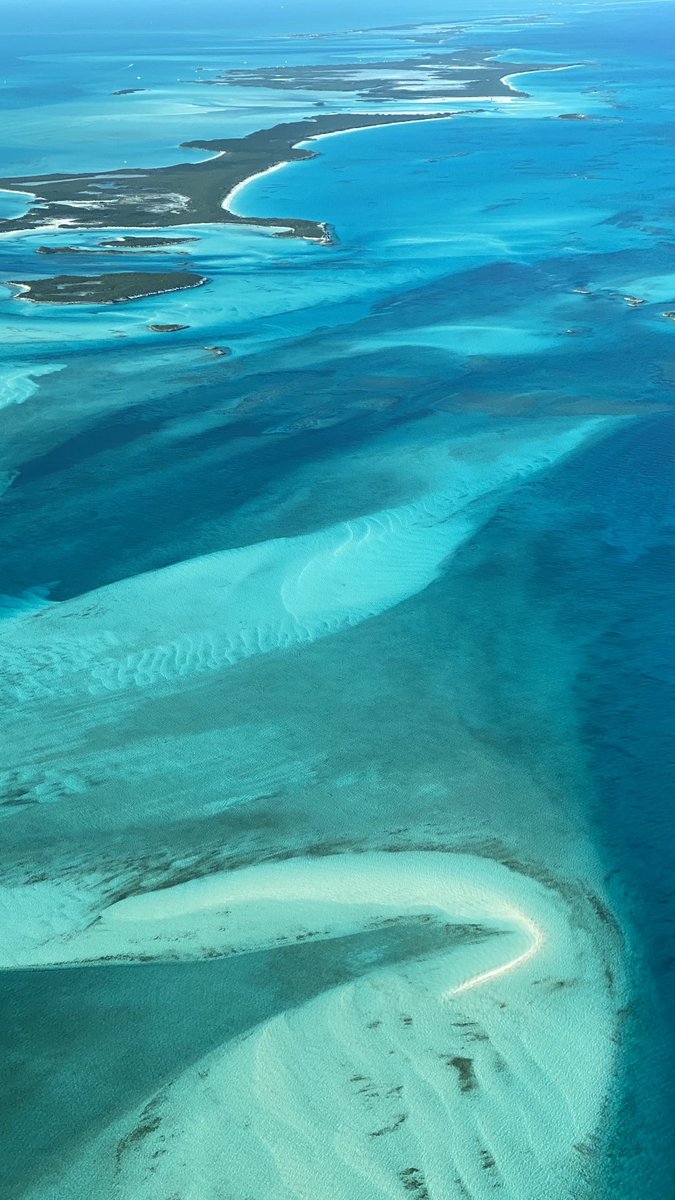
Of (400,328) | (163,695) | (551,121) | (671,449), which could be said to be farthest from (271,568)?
(551,121)

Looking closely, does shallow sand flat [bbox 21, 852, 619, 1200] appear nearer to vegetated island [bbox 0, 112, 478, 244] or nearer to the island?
the island

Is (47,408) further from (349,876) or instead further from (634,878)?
(634,878)

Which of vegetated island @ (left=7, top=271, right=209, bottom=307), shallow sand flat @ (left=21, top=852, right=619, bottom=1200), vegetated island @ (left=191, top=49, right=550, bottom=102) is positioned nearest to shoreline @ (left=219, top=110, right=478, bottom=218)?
vegetated island @ (left=191, top=49, right=550, bottom=102)

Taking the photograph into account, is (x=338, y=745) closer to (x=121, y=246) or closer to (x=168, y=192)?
(x=121, y=246)

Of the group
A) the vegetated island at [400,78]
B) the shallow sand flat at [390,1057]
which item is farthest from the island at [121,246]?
the vegetated island at [400,78]

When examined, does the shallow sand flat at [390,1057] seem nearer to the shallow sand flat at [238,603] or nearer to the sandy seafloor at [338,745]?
the sandy seafloor at [338,745]

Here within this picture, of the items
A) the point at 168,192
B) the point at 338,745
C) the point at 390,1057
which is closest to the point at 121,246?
the point at 168,192
